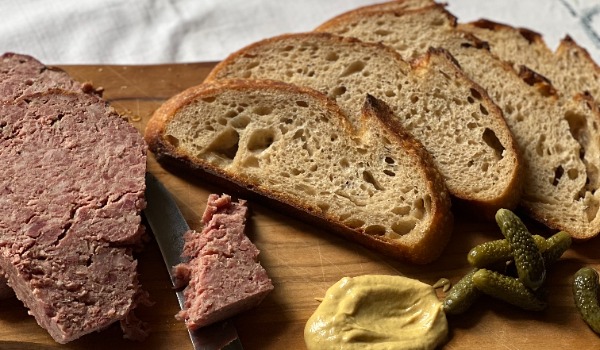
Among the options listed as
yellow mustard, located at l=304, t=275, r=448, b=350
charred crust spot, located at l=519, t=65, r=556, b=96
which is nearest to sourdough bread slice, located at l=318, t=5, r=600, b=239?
charred crust spot, located at l=519, t=65, r=556, b=96

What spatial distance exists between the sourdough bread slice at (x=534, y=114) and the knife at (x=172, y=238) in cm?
202

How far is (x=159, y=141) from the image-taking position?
194 inches

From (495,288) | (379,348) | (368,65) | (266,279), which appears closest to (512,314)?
(495,288)

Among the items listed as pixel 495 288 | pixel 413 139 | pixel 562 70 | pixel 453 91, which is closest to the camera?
Answer: pixel 495 288

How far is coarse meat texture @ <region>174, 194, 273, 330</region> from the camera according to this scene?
4.02m

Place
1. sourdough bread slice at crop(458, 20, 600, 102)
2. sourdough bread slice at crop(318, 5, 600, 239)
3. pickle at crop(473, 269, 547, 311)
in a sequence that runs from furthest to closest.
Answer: sourdough bread slice at crop(458, 20, 600, 102) → sourdough bread slice at crop(318, 5, 600, 239) → pickle at crop(473, 269, 547, 311)

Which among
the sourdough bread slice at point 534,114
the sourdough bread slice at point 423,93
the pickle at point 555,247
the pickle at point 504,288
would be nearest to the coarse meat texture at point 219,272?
the pickle at point 504,288

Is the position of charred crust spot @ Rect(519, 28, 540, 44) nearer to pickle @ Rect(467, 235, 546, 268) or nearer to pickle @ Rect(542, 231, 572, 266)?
pickle @ Rect(542, 231, 572, 266)

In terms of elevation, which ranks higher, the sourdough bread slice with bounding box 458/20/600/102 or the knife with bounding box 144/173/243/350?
the sourdough bread slice with bounding box 458/20/600/102

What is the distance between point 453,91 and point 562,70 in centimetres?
110

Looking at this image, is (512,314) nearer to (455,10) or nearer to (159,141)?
(159,141)

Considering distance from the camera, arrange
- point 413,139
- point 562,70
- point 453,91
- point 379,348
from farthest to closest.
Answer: point 562,70 < point 453,91 < point 413,139 < point 379,348

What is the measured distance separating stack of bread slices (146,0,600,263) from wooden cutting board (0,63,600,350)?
0.11 m

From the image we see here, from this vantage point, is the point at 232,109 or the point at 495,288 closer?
the point at 495,288
